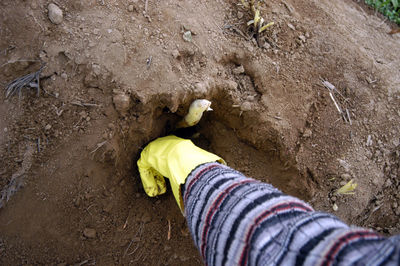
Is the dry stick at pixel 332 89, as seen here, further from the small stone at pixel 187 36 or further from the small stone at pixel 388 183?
the small stone at pixel 187 36

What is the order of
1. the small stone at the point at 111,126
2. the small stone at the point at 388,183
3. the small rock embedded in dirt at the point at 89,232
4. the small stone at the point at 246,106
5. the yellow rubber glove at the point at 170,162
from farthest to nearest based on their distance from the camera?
the small stone at the point at 388,183
the small stone at the point at 246,106
the small rock embedded in dirt at the point at 89,232
the small stone at the point at 111,126
the yellow rubber glove at the point at 170,162

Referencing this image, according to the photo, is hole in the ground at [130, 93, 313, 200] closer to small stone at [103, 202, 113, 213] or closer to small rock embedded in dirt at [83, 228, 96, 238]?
small stone at [103, 202, 113, 213]

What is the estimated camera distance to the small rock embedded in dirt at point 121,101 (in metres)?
1.84

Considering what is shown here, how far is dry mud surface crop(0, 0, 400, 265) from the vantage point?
5.92 ft

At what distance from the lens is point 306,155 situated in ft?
7.57

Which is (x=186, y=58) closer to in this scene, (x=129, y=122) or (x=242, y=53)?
(x=242, y=53)

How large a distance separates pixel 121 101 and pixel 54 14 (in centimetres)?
71

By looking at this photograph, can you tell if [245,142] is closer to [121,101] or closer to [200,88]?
[200,88]

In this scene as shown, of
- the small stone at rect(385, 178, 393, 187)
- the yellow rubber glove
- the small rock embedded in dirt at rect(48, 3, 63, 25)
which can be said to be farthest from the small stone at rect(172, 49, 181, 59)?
the small stone at rect(385, 178, 393, 187)

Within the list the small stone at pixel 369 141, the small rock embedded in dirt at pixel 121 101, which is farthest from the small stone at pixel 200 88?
the small stone at pixel 369 141

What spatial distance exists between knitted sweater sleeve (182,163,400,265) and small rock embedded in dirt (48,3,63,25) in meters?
1.38

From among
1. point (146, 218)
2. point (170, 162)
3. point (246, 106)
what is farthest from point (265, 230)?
point (146, 218)

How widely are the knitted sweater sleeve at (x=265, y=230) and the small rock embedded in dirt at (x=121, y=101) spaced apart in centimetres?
76

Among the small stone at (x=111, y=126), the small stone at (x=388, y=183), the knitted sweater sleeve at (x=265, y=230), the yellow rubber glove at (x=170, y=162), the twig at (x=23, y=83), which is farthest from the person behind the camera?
the small stone at (x=388, y=183)
